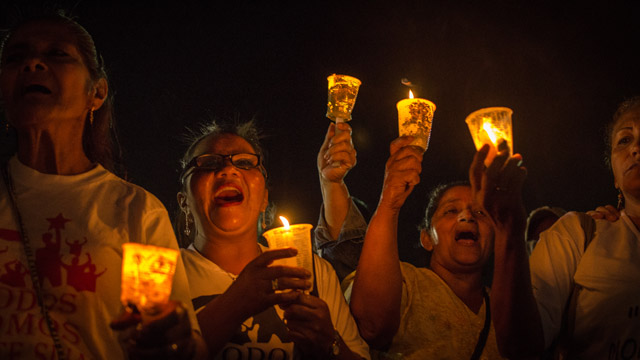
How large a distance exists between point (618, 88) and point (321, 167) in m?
6.33

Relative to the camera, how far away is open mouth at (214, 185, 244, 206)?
11.7ft

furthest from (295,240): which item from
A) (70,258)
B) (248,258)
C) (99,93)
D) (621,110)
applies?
(621,110)

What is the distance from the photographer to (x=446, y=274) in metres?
3.99

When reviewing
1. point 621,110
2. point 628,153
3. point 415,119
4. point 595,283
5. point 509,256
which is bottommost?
point 595,283

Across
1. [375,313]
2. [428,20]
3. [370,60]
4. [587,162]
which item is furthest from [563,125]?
[375,313]

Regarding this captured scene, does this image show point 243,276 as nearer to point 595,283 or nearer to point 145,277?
point 145,277

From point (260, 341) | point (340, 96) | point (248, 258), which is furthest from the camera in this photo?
point (340, 96)

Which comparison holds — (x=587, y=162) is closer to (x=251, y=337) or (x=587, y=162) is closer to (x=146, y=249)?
(x=251, y=337)

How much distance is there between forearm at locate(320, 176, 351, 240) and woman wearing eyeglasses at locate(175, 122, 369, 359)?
0.57 metres

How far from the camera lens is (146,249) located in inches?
83.6

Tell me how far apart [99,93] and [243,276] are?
146 cm

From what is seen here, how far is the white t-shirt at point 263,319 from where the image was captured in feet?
9.57

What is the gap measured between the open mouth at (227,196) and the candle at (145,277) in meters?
1.40

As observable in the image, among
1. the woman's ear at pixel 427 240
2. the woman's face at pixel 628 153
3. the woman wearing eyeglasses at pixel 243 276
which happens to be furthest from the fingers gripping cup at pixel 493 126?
the woman's ear at pixel 427 240
